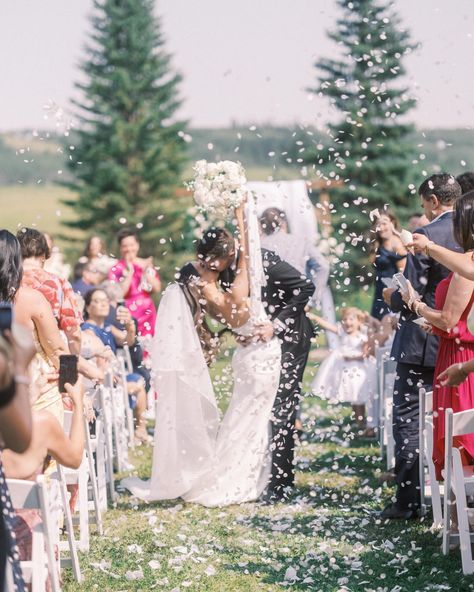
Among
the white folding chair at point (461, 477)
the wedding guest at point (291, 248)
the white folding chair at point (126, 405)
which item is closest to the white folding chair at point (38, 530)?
the white folding chair at point (461, 477)

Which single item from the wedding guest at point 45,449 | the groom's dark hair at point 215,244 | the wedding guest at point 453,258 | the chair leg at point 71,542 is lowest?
the chair leg at point 71,542

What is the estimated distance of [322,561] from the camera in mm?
5324

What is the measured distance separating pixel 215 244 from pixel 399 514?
7.18ft

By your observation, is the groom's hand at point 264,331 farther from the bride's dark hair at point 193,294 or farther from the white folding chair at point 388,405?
the white folding chair at point 388,405

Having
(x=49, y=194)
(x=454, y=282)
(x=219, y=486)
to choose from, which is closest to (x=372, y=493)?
(x=219, y=486)

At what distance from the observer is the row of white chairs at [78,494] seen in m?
3.82

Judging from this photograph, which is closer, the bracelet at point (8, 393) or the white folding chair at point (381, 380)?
the bracelet at point (8, 393)

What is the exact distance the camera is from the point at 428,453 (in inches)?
226

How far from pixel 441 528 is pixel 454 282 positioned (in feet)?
5.15

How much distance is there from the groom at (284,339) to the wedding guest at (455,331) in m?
1.61

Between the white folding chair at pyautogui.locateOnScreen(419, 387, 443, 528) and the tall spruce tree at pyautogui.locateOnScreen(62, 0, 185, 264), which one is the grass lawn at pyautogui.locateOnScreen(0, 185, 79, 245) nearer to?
the tall spruce tree at pyautogui.locateOnScreen(62, 0, 185, 264)

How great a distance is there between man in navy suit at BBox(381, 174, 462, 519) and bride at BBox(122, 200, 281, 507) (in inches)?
43.5

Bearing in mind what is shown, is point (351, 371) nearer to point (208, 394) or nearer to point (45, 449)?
point (208, 394)

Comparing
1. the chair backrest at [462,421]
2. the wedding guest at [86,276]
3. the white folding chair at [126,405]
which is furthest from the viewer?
the wedding guest at [86,276]
